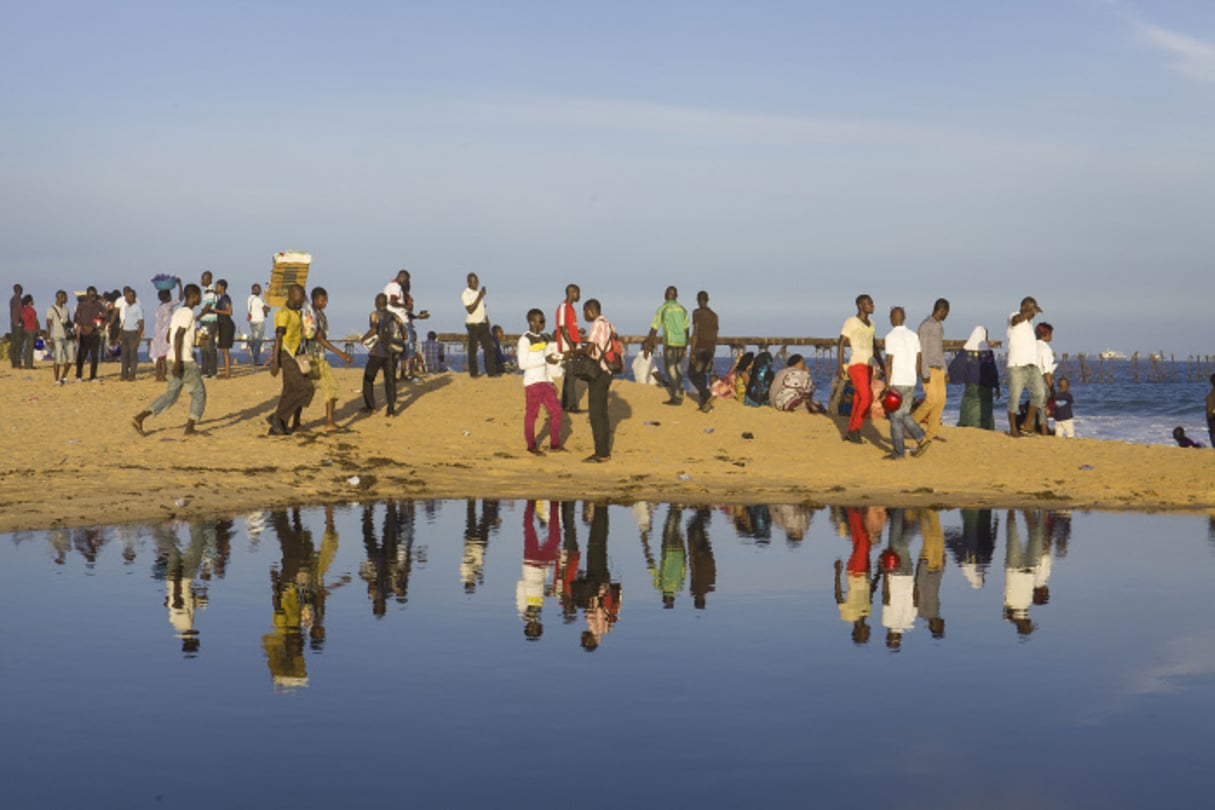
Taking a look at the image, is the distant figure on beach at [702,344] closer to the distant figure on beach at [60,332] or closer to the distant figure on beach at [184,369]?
the distant figure on beach at [184,369]

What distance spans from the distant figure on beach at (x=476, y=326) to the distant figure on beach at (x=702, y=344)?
3650 mm

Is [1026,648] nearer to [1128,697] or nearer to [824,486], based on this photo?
[1128,697]

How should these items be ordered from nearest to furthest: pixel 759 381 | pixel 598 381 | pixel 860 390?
pixel 598 381 → pixel 860 390 → pixel 759 381

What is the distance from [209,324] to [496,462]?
959cm

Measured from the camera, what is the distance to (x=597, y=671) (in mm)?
7152

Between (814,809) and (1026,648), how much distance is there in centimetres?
318

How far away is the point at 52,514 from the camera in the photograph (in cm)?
1314

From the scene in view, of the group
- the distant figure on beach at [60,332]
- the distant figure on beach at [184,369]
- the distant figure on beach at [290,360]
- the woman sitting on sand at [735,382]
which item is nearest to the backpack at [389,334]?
the distant figure on beach at [290,360]

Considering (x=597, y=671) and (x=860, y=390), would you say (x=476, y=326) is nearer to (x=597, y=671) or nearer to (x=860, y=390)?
(x=860, y=390)

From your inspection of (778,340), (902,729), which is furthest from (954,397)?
(902,729)

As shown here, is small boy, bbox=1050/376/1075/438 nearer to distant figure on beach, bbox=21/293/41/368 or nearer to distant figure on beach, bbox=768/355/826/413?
distant figure on beach, bbox=768/355/826/413

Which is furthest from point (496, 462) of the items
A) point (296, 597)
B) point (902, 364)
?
point (296, 597)

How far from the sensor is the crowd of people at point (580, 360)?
17969 mm

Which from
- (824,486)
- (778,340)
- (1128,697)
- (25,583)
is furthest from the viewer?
(778,340)
